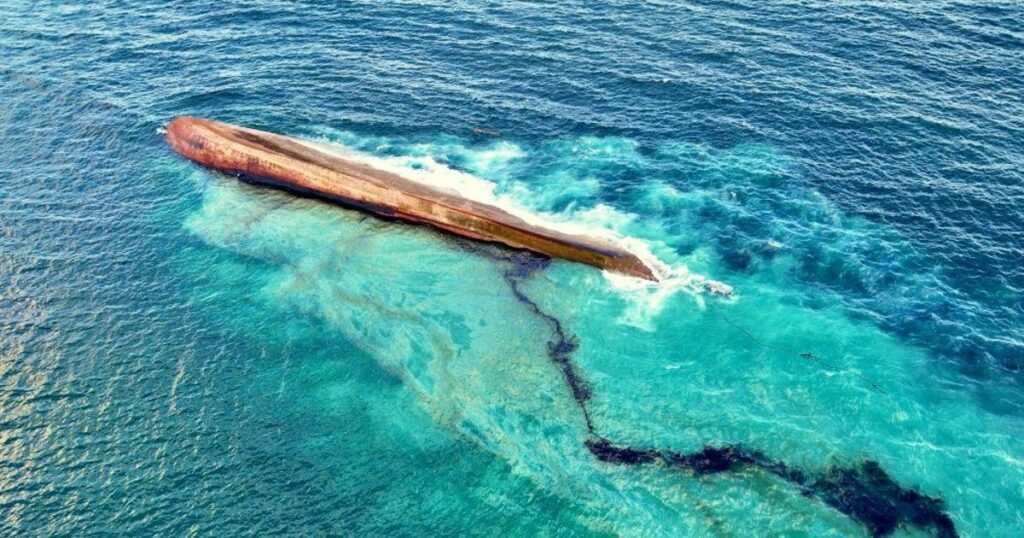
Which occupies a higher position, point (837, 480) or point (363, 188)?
point (363, 188)

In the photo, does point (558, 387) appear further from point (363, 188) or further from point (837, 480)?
point (363, 188)

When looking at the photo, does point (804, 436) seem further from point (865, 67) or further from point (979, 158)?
point (865, 67)

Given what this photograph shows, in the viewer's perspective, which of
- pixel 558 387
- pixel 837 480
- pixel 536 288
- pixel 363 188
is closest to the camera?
pixel 837 480

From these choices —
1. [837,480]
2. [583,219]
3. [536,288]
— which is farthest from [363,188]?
[837,480]

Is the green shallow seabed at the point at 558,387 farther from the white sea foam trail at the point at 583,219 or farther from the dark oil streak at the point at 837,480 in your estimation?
the dark oil streak at the point at 837,480

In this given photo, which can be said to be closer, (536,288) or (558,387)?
(558,387)

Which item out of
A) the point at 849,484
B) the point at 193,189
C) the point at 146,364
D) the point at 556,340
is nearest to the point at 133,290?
the point at 146,364

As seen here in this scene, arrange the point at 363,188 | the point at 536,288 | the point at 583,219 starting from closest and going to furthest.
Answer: the point at 536,288
the point at 583,219
the point at 363,188
